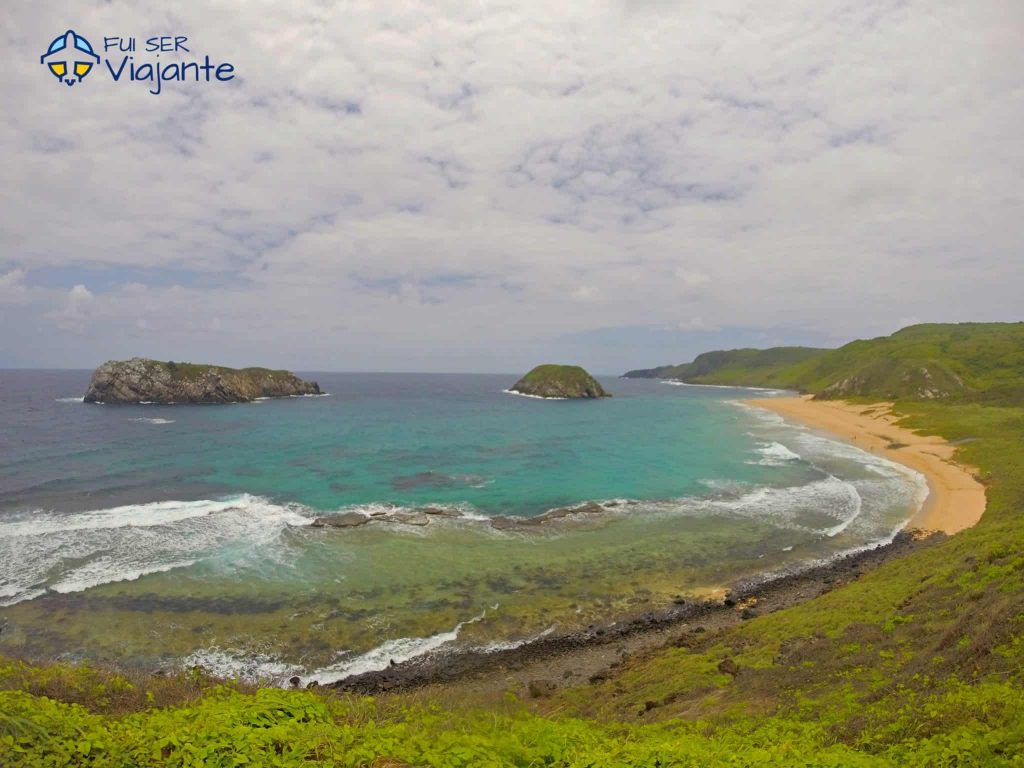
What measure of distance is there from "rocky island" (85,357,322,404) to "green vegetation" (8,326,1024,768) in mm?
137537

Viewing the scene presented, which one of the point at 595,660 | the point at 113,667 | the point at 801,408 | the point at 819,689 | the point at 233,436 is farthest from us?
the point at 801,408

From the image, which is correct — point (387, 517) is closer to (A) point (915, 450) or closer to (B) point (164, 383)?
(A) point (915, 450)

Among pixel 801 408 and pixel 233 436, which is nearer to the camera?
pixel 233 436

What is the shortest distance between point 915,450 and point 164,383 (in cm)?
15468

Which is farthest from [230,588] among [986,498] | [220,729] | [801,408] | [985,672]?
[801,408]

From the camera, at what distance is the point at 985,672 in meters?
11.2

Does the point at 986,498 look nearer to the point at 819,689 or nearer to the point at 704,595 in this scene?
the point at 704,595

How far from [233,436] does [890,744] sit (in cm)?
8452

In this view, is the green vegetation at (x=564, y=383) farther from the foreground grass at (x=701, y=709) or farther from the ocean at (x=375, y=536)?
the foreground grass at (x=701, y=709)

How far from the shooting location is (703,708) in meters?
14.4

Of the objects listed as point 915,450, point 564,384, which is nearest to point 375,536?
point 915,450

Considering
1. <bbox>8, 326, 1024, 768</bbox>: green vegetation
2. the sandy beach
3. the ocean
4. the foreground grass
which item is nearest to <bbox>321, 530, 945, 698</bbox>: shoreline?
the ocean

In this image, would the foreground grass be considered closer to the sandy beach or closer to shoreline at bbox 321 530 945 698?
shoreline at bbox 321 530 945 698

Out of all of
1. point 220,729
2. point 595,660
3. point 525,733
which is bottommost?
point 595,660
